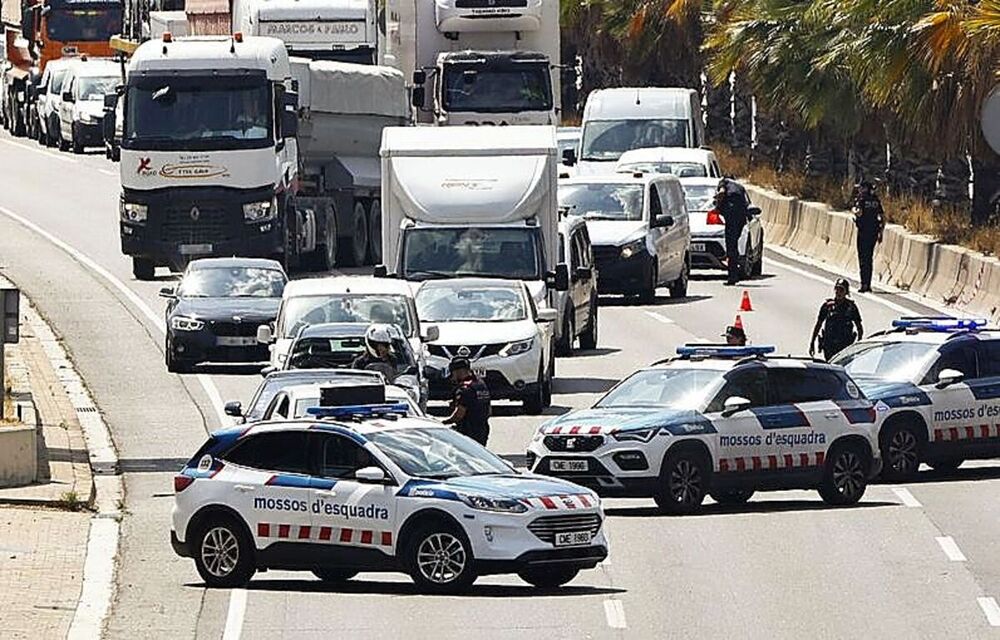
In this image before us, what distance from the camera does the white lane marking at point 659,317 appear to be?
3897cm

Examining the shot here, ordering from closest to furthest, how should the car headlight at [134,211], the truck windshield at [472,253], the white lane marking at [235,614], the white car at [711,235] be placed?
the white lane marking at [235,614], the truck windshield at [472,253], the car headlight at [134,211], the white car at [711,235]

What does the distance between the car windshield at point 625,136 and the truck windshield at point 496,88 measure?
307 centimetres

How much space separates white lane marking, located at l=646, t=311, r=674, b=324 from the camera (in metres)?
39.0

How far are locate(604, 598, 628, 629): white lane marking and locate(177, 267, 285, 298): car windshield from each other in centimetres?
1682

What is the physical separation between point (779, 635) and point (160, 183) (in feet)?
82.4

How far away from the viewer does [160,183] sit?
40.7 metres

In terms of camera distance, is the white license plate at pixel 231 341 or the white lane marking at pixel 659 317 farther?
the white lane marking at pixel 659 317

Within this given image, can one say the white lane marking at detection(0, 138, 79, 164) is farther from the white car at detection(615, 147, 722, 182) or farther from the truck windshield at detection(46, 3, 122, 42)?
the white car at detection(615, 147, 722, 182)

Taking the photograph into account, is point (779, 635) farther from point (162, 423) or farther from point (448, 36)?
point (448, 36)

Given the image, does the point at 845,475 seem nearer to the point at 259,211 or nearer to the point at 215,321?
the point at 215,321

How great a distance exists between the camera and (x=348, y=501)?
18.9 metres

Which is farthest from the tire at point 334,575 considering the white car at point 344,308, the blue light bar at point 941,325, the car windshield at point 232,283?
the car windshield at point 232,283

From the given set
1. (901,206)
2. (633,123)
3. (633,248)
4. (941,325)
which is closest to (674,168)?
(633,123)

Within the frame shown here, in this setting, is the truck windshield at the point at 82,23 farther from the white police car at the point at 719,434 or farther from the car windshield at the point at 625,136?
the white police car at the point at 719,434
